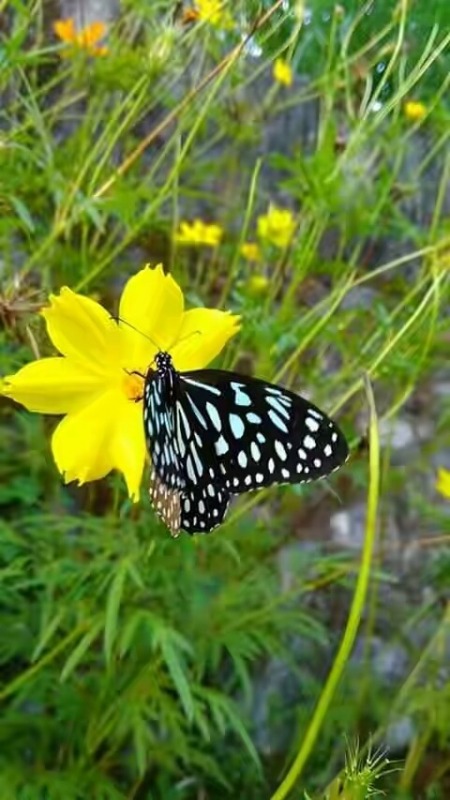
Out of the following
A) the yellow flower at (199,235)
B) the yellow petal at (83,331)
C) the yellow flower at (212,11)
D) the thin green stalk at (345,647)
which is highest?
the yellow flower at (199,235)

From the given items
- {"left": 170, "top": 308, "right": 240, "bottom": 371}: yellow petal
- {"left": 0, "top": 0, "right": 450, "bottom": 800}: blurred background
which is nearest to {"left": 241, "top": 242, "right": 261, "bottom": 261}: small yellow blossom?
{"left": 0, "top": 0, "right": 450, "bottom": 800}: blurred background

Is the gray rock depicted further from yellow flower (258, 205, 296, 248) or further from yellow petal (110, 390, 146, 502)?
yellow petal (110, 390, 146, 502)

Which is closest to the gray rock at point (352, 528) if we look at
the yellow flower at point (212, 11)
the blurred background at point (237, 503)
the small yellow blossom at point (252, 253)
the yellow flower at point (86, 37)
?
the blurred background at point (237, 503)

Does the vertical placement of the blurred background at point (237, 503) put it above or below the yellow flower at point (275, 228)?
below

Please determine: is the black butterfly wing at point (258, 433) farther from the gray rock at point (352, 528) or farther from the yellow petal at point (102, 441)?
the gray rock at point (352, 528)

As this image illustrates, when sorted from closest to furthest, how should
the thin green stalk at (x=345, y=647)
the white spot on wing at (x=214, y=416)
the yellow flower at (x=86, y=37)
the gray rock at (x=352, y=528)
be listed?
1. the thin green stalk at (x=345, y=647)
2. the white spot on wing at (x=214, y=416)
3. the yellow flower at (x=86, y=37)
4. the gray rock at (x=352, y=528)

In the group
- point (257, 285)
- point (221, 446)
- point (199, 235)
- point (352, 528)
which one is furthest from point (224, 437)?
point (352, 528)

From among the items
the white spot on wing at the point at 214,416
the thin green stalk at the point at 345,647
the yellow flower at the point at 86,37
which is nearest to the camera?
the thin green stalk at the point at 345,647
